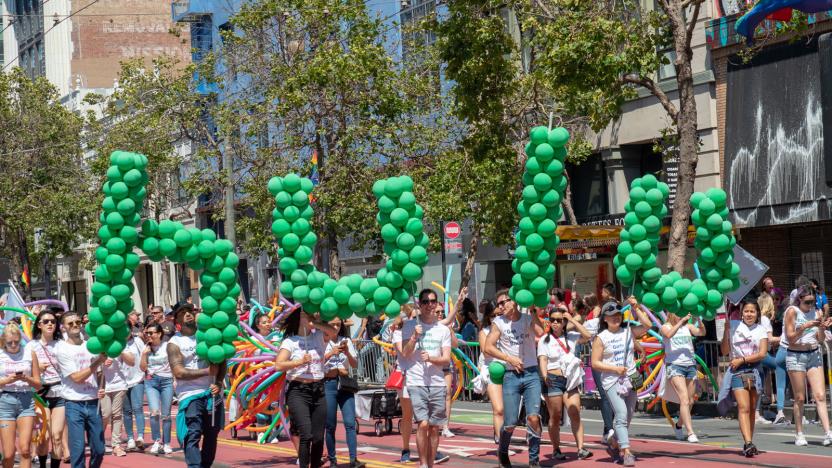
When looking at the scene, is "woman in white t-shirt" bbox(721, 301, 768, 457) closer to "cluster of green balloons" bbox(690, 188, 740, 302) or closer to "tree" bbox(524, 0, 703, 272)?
"cluster of green balloons" bbox(690, 188, 740, 302)

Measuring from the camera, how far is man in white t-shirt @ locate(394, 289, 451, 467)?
12.5 m

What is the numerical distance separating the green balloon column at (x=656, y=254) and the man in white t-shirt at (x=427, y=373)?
205 cm

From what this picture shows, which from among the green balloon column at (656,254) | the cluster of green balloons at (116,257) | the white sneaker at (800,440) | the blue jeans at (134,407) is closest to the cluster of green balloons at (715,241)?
the green balloon column at (656,254)

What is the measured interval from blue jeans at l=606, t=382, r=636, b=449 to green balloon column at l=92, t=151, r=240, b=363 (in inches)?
159

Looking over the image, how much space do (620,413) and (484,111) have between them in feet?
24.9

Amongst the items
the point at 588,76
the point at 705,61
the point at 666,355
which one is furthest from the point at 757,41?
the point at 666,355

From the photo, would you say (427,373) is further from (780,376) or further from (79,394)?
(780,376)

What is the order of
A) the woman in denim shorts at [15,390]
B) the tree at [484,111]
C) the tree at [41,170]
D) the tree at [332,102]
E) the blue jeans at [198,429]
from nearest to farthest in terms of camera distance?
the blue jeans at [198,429], the woman in denim shorts at [15,390], the tree at [484,111], the tree at [332,102], the tree at [41,170]

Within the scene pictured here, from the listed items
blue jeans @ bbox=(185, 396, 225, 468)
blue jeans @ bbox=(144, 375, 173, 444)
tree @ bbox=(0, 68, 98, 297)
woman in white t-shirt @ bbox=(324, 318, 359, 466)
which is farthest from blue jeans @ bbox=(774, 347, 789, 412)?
tree @ bbox=(0, 68, 98, 297)

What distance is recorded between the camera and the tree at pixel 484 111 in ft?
62.6

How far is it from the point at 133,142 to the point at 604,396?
26817mm

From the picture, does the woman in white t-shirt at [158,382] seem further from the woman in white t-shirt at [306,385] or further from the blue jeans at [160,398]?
the woman in white t-shirt at [306,385]

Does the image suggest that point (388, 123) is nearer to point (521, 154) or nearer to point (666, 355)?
point (521, 154)

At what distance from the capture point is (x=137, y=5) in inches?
2388
